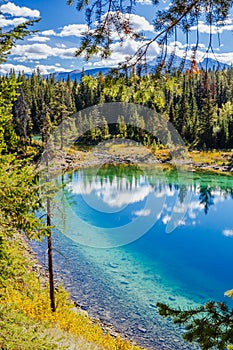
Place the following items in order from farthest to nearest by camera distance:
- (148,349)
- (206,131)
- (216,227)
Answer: (206,131), (216,227), (148,349)

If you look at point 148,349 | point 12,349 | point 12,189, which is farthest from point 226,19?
point 148,349

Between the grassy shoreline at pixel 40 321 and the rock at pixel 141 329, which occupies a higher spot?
the grassy shoreline at pixel 40 321

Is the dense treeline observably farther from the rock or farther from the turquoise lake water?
the rock

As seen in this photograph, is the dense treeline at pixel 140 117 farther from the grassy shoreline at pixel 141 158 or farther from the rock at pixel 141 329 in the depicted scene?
the rock at pixel 141 329

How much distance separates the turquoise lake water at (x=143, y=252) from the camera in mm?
15991

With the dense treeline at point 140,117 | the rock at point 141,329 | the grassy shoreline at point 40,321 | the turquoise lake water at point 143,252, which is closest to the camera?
the grassy shoreline at point 40,321

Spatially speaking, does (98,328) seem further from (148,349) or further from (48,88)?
(48,88)

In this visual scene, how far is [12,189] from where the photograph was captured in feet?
20.3

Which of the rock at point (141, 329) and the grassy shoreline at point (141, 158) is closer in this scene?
the rock at point (141, 329)

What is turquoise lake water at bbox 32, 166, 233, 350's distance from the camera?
15991 millimetres

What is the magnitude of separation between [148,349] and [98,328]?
2.10 meters

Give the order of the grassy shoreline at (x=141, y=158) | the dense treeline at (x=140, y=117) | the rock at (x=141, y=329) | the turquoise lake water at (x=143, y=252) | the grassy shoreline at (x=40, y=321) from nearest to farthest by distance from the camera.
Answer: the grassy shoreline at (x=40, y=321) → the rock at (x=141, y=329) → the turquoise lake water at (x=143, y=252) → the grassy shoreline at (x=141, y=158) → the dense treeline at (x=140, y=117)

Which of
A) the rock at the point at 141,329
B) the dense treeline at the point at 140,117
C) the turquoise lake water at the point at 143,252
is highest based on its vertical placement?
the dense treeline at the point at 140,117

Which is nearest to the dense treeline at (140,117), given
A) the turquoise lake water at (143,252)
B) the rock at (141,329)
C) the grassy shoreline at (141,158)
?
the grassy shoreline at (141,158)
